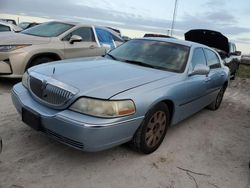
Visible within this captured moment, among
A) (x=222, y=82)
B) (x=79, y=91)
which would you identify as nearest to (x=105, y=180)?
(x=79, y=91)

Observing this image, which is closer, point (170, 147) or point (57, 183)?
point (57, 183)

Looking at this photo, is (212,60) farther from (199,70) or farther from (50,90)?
(50,90)

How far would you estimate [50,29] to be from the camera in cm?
770

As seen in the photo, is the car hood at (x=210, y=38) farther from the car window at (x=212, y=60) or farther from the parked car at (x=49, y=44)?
the car window at (x=212, y=60)

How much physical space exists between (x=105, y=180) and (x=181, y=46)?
8.90 feet

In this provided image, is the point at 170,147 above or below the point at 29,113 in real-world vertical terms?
below

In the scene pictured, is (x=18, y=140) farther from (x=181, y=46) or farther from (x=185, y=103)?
(x=181, y=46)

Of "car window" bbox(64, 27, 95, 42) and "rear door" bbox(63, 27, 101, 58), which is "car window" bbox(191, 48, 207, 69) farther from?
"car window" bbox(64, 27, 95, 42)

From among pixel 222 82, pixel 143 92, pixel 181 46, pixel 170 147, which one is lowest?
pixel 170 147

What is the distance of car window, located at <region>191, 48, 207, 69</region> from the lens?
4995mm

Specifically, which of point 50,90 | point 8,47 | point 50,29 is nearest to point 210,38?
point 50,29

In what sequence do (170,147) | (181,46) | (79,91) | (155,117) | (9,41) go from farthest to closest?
1. (9,41)
2. (181,46)
3. (170,147)
4. (155,117)
5. (79,91)

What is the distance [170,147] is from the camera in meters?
4.42

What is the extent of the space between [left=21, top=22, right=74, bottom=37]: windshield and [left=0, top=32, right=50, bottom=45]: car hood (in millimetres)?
368
